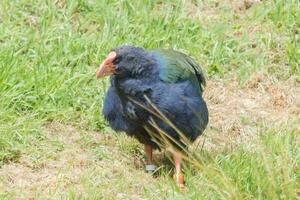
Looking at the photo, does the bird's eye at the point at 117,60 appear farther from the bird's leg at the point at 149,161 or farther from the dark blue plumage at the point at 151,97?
the bird's leg at the point at 149,161

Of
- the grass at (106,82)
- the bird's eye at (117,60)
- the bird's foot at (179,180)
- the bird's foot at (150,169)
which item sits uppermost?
the bird's eye at (117,60)

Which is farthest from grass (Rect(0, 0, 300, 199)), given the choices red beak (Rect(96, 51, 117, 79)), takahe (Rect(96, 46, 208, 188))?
red beak (Rect(96, 51, 117, 79))

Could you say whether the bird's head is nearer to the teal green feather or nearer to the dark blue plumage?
the dark blue plumage

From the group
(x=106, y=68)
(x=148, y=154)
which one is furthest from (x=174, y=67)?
(x=148, y=154)

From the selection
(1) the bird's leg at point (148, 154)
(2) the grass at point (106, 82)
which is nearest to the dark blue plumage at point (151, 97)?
(1) the bird's leg at point (148, 154)

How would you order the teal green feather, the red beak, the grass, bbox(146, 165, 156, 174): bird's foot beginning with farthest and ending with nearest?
bbox(146, 165, 156, 174): bird's foot → the teal green feather → the red beak → the grass

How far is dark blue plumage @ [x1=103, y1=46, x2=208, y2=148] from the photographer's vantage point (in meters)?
4.80

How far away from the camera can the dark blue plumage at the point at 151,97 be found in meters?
4.80

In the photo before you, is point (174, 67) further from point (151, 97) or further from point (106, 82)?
point (106, 82)

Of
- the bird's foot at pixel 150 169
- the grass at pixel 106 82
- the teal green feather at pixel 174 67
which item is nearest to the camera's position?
the grass at pixel 106 82

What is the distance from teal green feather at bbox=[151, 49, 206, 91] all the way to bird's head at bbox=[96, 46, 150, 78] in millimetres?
115

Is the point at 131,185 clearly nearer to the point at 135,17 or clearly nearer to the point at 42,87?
the point at 42,87

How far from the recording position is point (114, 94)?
4.94 meters

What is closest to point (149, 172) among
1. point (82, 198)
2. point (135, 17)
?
point (82, 198)
